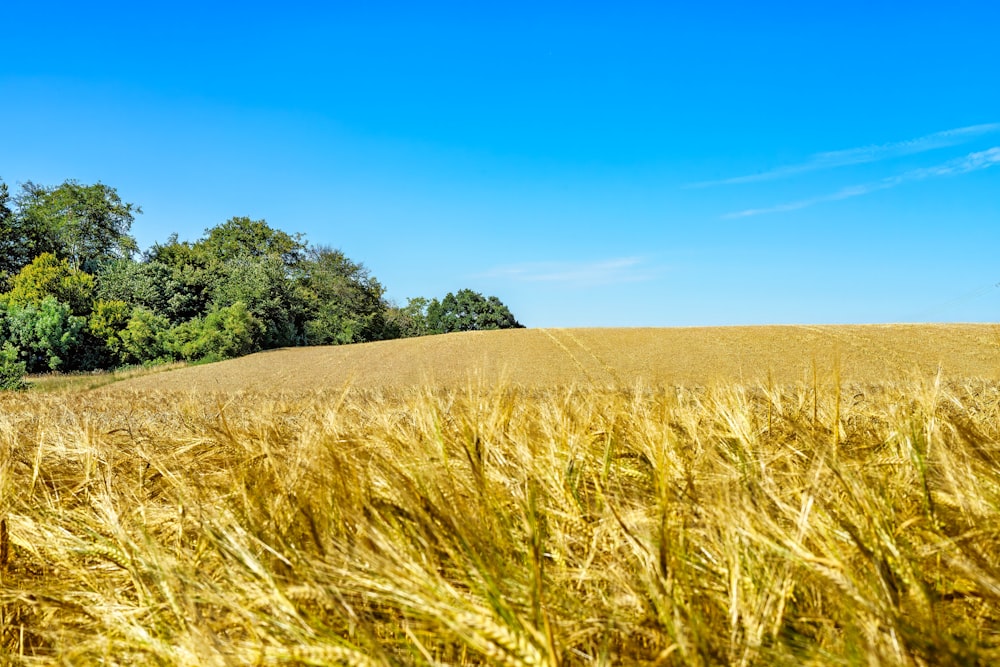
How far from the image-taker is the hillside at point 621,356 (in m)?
24.4

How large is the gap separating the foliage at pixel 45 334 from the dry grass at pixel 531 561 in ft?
117

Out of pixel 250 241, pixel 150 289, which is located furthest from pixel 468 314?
pixel 150 289

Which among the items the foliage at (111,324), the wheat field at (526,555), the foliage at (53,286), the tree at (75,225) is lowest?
the wheat field at (526,555)

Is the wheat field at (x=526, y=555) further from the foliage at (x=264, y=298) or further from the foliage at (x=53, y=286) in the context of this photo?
the foliage at (x=53, y=286)

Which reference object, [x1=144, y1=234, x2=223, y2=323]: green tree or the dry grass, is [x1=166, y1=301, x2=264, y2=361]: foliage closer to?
[x1=144, y1=234, x2=223, y2=323]: green tree

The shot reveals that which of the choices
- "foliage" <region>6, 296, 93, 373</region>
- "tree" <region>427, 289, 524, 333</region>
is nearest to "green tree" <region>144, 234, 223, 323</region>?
"foliage" <region>6, 296, 93, 373</region>

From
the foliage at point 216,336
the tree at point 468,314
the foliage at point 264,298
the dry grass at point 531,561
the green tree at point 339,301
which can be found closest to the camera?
the dry grass at point 531,561

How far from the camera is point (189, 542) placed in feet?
5.97

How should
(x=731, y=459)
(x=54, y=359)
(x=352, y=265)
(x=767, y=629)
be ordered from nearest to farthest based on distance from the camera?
(x=767, y=629)
(x=731, y=459)
(x=54, y=359)
(x=352, y=265)

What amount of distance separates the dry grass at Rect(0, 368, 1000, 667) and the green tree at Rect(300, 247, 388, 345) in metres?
47.5

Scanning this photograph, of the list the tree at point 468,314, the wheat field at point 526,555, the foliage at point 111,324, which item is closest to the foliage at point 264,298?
the foliage at point 111,324

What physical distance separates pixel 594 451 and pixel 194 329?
39035 mm

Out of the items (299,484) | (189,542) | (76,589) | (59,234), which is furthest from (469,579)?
(59,234)

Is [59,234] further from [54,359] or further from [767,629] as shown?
[767,629]
